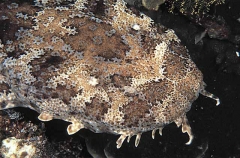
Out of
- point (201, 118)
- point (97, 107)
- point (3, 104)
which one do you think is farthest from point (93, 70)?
point (201, 118)

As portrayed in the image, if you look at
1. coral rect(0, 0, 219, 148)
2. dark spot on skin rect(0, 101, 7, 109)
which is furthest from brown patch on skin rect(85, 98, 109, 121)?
dark spot on skin rect(0, 101, 7, 109)

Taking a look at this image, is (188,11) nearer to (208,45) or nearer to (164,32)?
(208,45)

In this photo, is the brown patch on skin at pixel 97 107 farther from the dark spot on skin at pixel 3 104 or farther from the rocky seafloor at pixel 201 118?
the rocky seafloor at pixel 201 118

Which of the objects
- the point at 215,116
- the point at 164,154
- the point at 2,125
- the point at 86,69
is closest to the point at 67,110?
the point at 86,69

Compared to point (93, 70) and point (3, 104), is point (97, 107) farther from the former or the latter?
point (3, 104)

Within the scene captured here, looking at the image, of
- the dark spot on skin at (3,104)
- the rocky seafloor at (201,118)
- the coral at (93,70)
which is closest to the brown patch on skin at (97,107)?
the coral at (93,70)

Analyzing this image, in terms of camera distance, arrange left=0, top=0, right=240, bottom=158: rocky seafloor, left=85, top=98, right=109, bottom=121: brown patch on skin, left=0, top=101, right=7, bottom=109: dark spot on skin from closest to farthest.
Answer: left=85, top=98, right=109, bottom=121: brown patch on skin, left=0, top=101, right=7, bottom=109: dark spot on skin, left=0, top=0, right=240, bottom=158: rocky seafloor

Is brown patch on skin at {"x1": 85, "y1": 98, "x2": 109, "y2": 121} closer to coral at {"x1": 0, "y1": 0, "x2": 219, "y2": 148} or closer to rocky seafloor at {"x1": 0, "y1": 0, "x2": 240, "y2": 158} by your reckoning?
coral at {"x1": 0, "y1": 0, "x2": 219, "y2": 148}
